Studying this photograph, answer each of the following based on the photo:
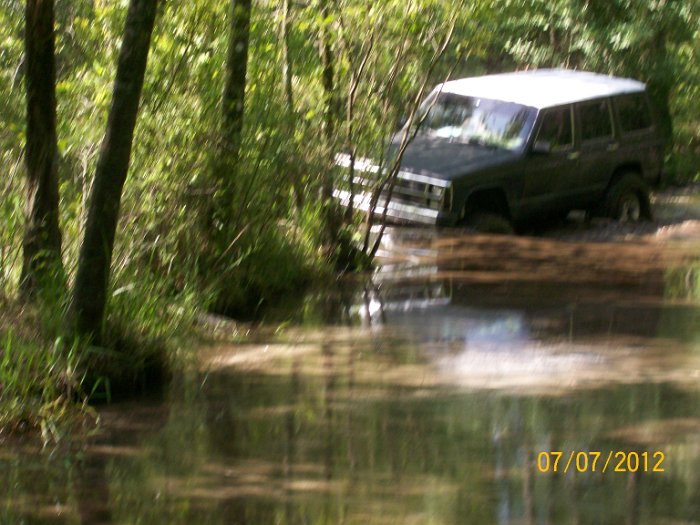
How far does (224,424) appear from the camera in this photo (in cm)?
691

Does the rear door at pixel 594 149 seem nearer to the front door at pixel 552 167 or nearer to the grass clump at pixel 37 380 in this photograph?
the front door at pixel 552 167

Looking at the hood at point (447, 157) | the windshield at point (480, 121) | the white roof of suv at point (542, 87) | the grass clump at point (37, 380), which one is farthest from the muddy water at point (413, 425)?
the white roof of suv at point (542, 87)

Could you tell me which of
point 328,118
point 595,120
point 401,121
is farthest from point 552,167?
point 328,118

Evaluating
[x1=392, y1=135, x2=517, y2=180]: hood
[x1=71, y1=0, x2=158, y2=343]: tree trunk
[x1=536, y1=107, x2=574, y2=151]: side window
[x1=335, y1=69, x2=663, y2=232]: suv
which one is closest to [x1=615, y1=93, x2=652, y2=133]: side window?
[x1=335, y1=69, x2=663, y2=232]: suv

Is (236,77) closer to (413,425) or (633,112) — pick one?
(413,425)

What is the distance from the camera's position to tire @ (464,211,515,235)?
44.0ft

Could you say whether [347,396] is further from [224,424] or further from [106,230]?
[106,230]

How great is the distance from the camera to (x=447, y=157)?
13438 millimetres

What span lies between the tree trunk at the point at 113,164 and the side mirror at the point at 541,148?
7.23 meters

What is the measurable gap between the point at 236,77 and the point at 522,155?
480 cm

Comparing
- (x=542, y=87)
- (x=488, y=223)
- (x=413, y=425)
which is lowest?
(x=488, y=223)

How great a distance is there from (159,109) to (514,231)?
6148 mm

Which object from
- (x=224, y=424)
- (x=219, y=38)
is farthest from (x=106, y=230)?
(x=219, y=38)

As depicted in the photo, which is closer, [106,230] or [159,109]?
[106,230]
